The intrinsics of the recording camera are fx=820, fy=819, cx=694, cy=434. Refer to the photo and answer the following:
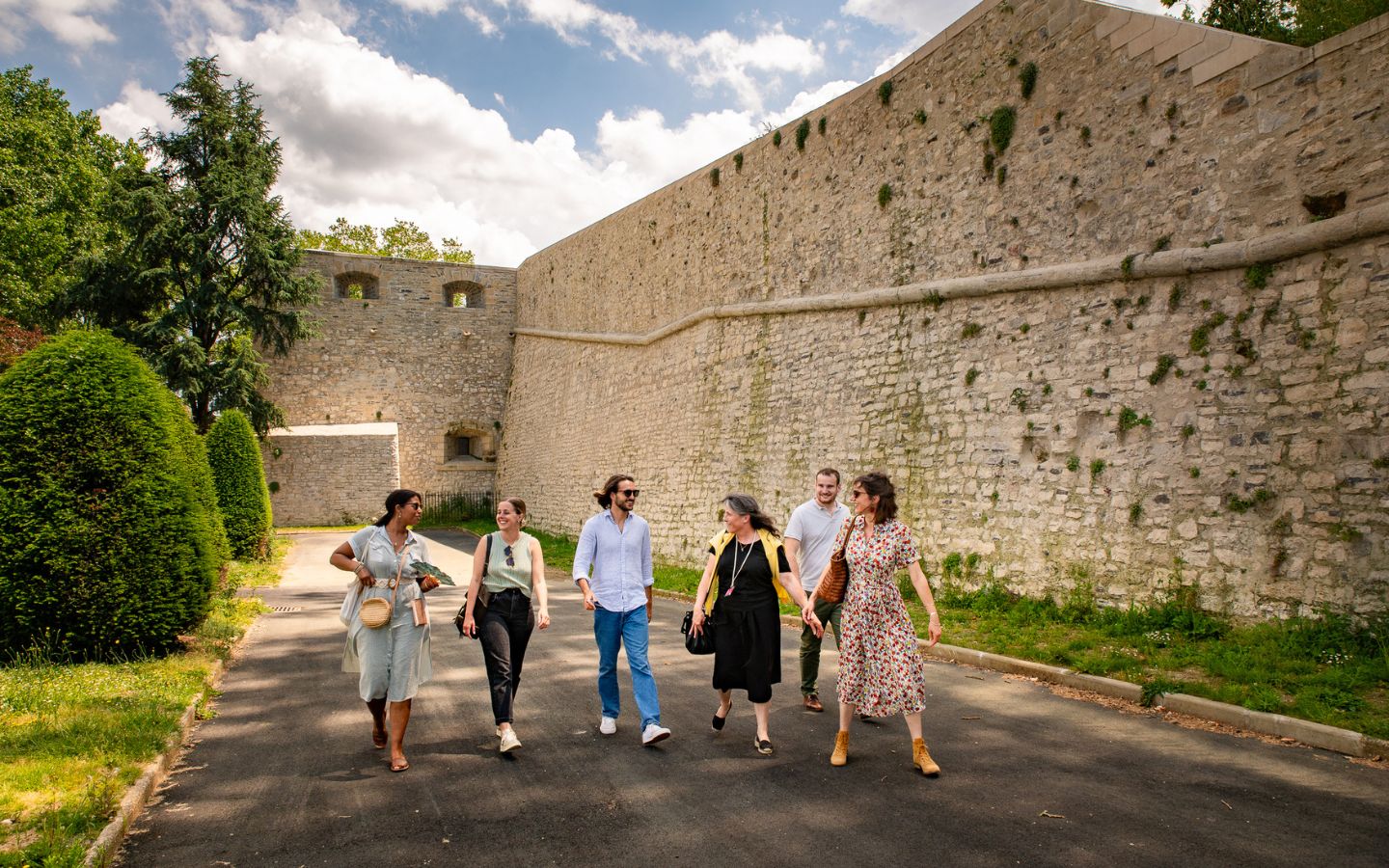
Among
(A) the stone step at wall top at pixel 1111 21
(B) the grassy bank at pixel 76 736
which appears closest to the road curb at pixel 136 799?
(B) the grassy bank at pixel 76 736

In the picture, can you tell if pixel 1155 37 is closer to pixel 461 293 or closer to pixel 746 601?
pixel 746 601

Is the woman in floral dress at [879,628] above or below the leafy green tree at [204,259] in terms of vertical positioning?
below

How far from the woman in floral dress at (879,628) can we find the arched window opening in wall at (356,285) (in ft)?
88.6

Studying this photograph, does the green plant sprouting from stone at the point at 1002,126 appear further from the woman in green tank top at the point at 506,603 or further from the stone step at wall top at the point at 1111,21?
the woman in green tank top at the point at 506,603

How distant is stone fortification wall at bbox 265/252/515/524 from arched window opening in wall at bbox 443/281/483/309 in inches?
1.7

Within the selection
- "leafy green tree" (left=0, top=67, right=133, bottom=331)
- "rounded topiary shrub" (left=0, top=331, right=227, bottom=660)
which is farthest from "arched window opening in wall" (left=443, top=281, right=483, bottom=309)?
"rounded topiary shrub" (left=0, top=331, right=227, bottom=660)

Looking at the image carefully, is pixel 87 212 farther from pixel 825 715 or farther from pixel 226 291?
pixel 825 715

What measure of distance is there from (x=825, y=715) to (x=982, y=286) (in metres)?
6.35

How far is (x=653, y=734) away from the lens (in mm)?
5020

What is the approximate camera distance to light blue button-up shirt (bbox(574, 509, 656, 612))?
5.42m

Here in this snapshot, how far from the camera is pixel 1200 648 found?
6.87 m

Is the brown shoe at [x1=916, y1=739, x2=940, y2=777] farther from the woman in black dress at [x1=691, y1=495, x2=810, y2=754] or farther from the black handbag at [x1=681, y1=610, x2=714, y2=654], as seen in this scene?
the black handbag at [x1=681, y1=610, x2=714, y2=654]

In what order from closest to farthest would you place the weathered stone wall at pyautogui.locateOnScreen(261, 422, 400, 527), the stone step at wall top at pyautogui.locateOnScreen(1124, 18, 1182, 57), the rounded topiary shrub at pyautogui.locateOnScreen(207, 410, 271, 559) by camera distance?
the stone step at wall top at pyautogui.locateOnScreen(1124, 18, 1182, 57)
the rounded topiary shrub at pyautogui.locateOnScreen(207, 410, 271, 559)
the weathered stone wall at pyautogui.locateOnScreen(261, 422, 400, 527)

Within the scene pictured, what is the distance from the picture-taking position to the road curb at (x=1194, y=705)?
16.1ft
